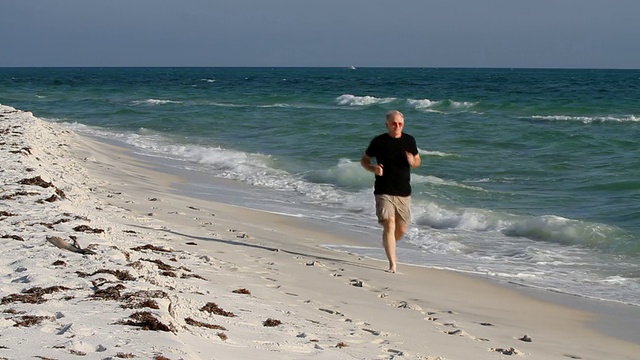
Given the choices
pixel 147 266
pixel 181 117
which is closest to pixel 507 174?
pixel 147 266

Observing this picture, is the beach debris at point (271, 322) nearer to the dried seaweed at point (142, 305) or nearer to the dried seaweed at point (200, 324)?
the dried seaweed at point (200, 324)

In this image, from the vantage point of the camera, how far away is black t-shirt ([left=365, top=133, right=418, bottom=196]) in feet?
26.2

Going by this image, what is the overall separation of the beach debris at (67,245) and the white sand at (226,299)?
55 mm

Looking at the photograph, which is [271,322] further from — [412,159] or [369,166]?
[412,159]

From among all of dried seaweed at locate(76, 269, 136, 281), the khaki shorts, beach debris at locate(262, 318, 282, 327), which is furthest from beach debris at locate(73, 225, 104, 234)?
beach debris at locate(262, 318, 282, 327)

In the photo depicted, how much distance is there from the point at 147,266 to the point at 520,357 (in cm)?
283

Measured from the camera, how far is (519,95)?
52219mm

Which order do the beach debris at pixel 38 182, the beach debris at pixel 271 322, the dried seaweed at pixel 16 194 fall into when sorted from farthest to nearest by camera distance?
the beach debris at pixel 38 182 → the dried seaweed at pixel 16 194 → the beach debris at pixel 271 322

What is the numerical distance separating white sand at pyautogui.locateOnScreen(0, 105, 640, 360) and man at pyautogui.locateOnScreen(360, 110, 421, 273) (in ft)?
1.88

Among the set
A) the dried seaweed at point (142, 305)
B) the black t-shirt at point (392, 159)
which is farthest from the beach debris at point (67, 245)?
the black t-shirt at point (392, 159)

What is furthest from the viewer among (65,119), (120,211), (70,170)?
(65,119)

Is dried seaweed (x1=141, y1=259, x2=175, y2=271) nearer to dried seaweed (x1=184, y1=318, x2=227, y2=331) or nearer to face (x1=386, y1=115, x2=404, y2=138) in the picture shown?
dried seaweed (x1=184, y1=318, x2=227, y2=331)

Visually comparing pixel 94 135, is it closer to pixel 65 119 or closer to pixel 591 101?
pixel 65 119

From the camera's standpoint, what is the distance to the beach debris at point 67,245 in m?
6.86
